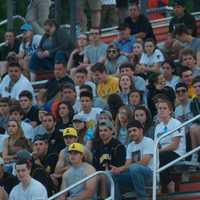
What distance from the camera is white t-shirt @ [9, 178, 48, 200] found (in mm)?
18812

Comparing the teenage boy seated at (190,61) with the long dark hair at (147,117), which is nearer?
the long dark hair at (147,117)

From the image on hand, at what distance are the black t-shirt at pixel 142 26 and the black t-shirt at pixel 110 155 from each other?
524cm

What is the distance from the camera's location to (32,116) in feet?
73.2

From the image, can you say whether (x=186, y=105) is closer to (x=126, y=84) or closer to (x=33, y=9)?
(x=126, y=84)

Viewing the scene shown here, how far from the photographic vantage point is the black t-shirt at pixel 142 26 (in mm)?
24531

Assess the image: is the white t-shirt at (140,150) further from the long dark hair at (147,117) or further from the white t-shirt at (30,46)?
the white t-shirt at (30,46)

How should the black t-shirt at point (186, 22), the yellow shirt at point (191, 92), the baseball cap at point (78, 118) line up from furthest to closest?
the black t-shirt at point (186, 22)
the baseball cap at point (78, 118)
the yellow shirt at point (191, 92)

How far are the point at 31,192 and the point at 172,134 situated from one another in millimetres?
1987

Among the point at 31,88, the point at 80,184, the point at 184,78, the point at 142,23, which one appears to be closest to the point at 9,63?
the point at 31,88

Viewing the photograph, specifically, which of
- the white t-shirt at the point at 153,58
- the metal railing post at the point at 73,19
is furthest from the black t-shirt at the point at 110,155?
the metal railing post at the point at 73,19

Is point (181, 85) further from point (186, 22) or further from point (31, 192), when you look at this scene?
point (186, 22)

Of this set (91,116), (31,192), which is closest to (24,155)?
(31,192)

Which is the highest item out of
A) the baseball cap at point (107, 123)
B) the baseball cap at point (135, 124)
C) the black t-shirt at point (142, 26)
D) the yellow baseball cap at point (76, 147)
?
the black t-shirt at point (142, 26)

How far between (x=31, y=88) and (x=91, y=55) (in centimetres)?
121
